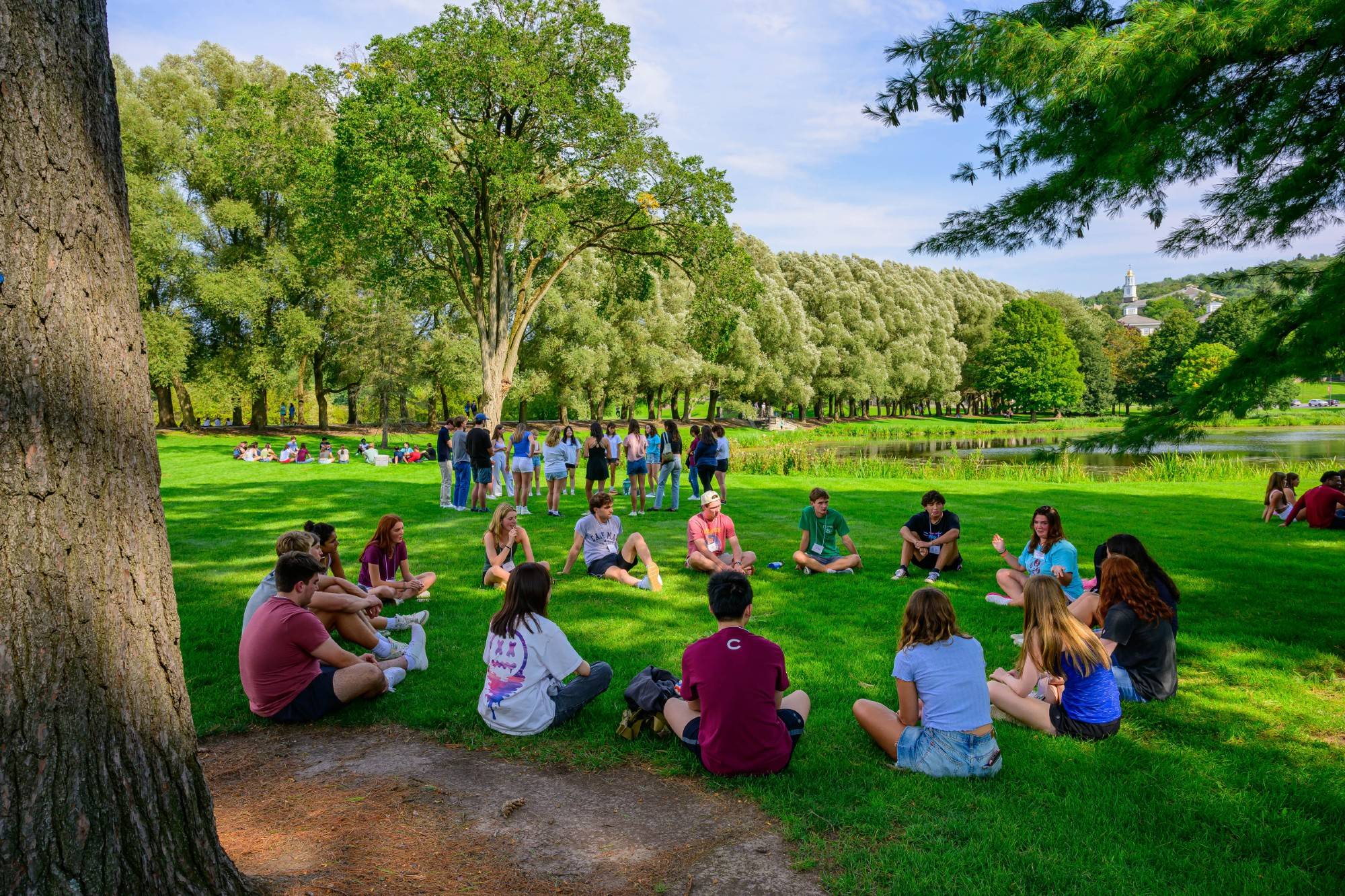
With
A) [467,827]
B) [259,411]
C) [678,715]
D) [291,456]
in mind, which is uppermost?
[259,411]

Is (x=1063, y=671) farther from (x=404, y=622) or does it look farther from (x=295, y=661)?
(x=404, y=622)

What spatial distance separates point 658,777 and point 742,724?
2.07ft

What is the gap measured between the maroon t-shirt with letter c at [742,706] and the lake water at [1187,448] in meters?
21.4

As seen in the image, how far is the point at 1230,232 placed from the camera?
6445 millimetres

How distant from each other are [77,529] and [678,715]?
134 inches

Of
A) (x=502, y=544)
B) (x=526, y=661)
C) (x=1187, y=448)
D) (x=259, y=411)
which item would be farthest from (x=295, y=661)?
(x=259, y=411)

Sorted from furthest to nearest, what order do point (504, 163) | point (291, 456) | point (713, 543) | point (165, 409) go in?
point (165, 409), point (291, 456), point (504, 163), point (713, 543)

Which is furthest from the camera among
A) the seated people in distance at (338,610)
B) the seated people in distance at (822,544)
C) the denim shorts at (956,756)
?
the seated people in distance at (822,544)

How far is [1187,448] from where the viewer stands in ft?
76.6

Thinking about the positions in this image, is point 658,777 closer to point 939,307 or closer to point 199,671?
point 199,671

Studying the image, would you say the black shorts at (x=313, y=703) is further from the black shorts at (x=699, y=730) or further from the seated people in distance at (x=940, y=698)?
the seated people in distance at (x=940, y=698)

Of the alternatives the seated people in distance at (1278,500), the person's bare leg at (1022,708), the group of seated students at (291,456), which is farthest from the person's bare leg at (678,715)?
the group of seated students at (291,456)

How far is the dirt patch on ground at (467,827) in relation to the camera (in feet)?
11.3

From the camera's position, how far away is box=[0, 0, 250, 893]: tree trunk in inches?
96.8
